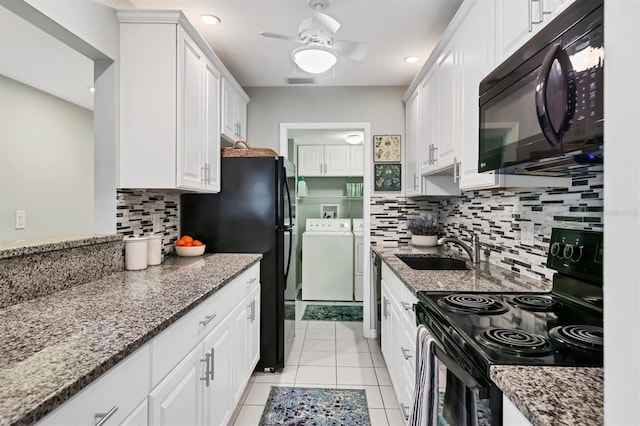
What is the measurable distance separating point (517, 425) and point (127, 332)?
984 mm

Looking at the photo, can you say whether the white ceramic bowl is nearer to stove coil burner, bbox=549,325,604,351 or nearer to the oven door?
the oven door

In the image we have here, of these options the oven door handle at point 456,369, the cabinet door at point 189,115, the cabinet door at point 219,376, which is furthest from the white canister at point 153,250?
the oven door handle at point 456,369

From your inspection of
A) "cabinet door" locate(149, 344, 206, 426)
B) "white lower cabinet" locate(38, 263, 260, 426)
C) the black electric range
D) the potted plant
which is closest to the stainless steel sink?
the potted plant

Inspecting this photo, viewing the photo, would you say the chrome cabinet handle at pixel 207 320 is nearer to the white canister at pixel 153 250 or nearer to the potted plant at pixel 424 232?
the white canister at pixel 153 250

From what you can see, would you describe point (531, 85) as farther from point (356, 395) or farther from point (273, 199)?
point (356, 395)

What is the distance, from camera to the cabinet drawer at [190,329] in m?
1.07

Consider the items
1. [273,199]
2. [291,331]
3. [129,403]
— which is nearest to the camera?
[129,403]

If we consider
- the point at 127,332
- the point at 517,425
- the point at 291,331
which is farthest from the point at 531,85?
the point at 291,331

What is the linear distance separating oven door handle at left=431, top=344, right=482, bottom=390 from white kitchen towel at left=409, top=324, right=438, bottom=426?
39 millimetres

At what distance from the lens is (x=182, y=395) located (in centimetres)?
123

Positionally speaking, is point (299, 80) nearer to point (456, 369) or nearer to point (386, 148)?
point (386, 148)

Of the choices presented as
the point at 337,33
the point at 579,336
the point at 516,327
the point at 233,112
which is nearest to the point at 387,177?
the point at 337,33

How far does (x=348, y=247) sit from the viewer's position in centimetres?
461

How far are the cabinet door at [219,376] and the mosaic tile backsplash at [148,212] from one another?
0.85 m
